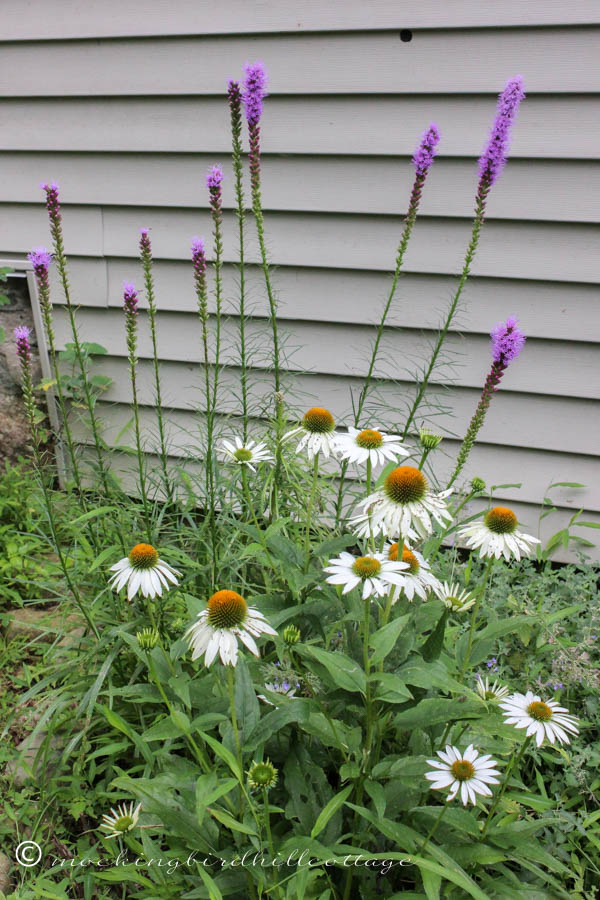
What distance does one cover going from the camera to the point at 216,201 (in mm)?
1726

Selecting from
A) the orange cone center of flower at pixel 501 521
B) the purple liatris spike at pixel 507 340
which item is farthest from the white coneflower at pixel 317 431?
the purple liatris spike at pixel 507 340

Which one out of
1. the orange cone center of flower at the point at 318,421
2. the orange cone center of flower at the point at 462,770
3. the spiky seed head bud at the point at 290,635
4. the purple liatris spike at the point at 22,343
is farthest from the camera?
the purple liatris spike at the point at 22,343

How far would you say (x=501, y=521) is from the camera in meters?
1.20

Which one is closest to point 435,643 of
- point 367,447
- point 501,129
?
point 367,447

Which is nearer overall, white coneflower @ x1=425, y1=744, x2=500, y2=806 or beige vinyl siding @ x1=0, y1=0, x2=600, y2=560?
white coneflower @ x1=425, y1=744, x2=500, y2=806

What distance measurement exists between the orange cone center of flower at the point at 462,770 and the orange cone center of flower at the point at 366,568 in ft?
1.15

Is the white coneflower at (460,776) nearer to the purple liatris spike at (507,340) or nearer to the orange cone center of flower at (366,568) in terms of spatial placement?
the orange cone center of flower at (366,568)

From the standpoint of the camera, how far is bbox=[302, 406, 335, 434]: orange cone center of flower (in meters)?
1.30

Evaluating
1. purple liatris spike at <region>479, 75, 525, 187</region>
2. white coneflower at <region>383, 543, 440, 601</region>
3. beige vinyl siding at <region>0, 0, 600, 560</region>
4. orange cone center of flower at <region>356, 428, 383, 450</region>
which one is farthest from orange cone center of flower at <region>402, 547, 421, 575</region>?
beige vinyl siding at <region>0, 0, 600, 560</region>

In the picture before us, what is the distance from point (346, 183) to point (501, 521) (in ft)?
5.52

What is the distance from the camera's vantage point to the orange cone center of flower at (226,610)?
3.28 ft

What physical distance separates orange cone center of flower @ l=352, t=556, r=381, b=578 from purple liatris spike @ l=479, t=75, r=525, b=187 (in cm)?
119

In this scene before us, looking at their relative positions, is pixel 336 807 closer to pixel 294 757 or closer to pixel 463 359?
pixel 294 757

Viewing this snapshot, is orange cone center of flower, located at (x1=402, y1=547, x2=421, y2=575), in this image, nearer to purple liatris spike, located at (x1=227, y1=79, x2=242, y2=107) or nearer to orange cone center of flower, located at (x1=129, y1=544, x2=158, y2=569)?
orange cone center of flower, located at (x1=129, y1=544, x2=158, y2=569)
